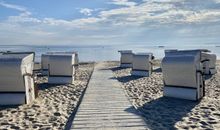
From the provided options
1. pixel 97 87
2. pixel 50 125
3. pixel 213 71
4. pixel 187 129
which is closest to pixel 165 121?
pixel 187 129

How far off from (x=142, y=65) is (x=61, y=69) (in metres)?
5.94

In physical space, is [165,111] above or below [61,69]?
below

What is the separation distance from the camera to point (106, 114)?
9.54 m

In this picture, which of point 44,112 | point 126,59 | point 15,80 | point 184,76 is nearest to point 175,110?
point 184,76

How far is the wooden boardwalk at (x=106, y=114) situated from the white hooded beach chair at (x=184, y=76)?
A: 6.21 ft

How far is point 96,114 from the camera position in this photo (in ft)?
31.4

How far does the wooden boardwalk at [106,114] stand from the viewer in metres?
8.29

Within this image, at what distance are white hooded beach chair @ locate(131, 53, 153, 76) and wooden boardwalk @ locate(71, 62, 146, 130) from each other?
752 cm

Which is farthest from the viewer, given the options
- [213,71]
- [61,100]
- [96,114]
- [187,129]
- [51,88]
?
[213,71]

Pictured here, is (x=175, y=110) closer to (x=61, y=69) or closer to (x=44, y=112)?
(x=44, y=112)

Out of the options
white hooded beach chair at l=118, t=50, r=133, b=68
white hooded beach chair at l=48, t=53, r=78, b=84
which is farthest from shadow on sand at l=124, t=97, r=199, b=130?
white hooded beach chair at l=118, t=50, r=133, b=68

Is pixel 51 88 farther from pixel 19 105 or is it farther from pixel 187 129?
pixel 187 129

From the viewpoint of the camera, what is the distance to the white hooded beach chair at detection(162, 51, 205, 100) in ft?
39.1

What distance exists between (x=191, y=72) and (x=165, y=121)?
3.44 m
